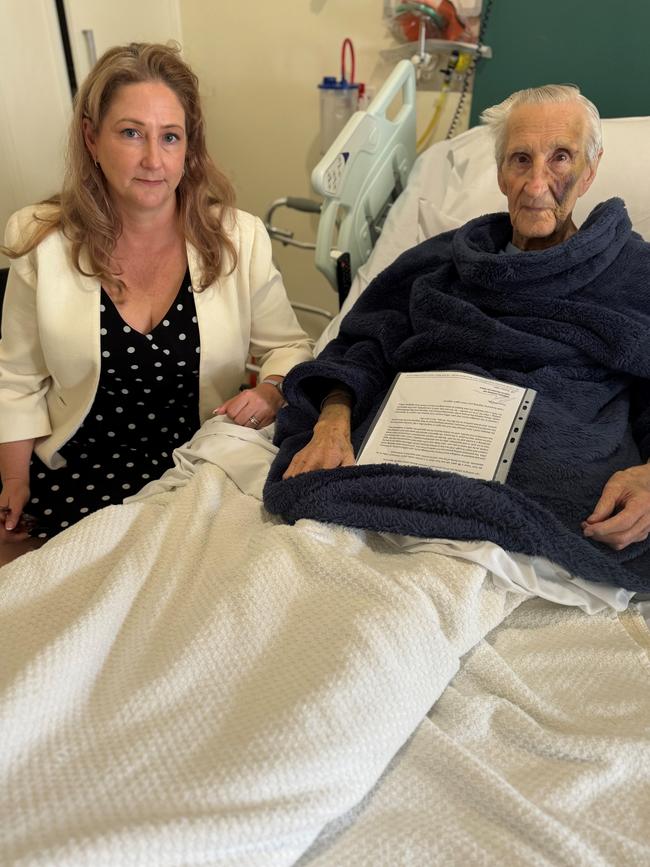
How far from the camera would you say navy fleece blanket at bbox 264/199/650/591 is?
3.35 feet

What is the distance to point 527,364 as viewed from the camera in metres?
1.28

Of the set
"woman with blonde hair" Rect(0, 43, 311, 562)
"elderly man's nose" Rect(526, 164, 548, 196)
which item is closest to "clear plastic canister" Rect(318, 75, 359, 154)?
"woman with blonde hair" Rect(0, 43, 311, 562)

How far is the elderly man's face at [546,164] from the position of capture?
1292mm

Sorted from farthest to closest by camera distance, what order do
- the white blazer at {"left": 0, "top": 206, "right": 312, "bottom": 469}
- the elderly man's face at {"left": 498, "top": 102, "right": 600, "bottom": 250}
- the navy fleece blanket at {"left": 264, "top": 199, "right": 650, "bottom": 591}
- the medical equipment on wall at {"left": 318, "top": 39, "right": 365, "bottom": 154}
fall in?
the medical equipment on wall at {"left": 318, "top": 39, "right": 365, "bottom": 154}
the white blazer at {"left": 0, "top": 206, "right": 312, "bottom": 469}
the elderly man's face at {"left": 498, "top": 102, "right": 600, "bottom": 250}
the navy fleece blanket at {"left": 264, "top": 199, "right": 650, "bottom": 591}

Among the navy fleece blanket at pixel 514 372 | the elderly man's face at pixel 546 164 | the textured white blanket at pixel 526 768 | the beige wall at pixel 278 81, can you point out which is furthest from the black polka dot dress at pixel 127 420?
the beige wall at pixel 278 81

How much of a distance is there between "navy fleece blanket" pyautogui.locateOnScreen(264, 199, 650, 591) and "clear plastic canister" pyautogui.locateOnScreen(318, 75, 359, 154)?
99 cm

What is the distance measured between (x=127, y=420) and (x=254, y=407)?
288 millimetres

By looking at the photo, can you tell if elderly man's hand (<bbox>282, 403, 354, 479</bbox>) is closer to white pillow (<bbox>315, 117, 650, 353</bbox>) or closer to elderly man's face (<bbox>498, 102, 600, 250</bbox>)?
white pillow (<bbox>315, 117, 650, 353</bbox>)

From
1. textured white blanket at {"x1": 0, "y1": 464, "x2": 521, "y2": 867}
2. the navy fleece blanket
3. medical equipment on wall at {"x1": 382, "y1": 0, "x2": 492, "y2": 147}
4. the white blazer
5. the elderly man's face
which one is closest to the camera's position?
textured white blanket at {"x1": 0, "y1": 464, "x2": 521, "y2": 867}

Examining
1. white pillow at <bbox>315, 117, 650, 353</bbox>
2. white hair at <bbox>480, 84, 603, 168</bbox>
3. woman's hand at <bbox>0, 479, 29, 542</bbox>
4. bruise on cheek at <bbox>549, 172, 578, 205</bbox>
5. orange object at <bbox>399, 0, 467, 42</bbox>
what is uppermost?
orange object at <bbox>399, 0, 467, 42</bbox>

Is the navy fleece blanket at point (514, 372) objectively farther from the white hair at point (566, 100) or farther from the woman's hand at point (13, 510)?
the woman's hand at point (13, 510)

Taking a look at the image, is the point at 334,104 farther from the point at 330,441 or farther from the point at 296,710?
the point at 296,710

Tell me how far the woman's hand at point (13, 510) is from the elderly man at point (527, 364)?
0.56 m

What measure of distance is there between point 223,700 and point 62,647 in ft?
0.64
